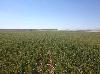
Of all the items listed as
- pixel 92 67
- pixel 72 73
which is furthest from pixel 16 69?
pixel 92 67

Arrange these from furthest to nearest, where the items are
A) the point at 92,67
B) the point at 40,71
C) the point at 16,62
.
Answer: the point at 16,62
the point at 92,67
the point at 40,71

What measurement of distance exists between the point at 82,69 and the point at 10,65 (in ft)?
18.9

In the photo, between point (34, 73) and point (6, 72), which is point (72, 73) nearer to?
point (34, 73)

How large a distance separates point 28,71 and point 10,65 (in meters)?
2.34

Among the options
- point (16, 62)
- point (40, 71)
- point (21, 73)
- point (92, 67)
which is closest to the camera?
point (21, 73)

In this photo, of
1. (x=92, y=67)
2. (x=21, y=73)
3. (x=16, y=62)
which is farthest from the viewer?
(x=16, y=62)

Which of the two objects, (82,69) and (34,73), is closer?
(34,73)

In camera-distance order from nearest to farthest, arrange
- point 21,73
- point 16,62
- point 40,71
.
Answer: point 21,73 → point 40,71 → point 16,62

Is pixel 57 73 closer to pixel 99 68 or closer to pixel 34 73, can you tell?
pixel 34 73

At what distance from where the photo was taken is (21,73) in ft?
33.0

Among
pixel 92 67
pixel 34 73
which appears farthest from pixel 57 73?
pixel 92 67

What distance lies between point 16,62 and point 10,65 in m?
0.84

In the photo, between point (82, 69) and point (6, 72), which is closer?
point (6, 72)

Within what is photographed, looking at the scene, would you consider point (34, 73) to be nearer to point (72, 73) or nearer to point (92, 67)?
point (72, 73)
